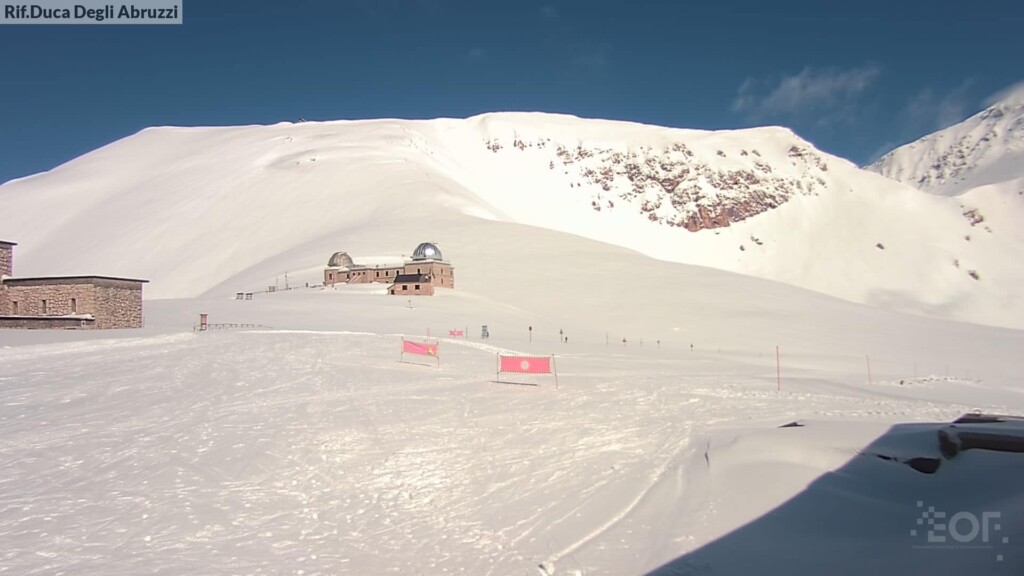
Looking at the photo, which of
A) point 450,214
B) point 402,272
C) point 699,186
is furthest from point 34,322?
point 699,186

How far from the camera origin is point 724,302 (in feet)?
195

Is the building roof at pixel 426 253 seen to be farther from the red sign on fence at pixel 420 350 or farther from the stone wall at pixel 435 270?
the red sign on fence at pixel 420 350

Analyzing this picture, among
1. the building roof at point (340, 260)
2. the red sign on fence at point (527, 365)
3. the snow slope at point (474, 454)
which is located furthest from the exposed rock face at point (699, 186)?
the red sign on fence at point (527, 365)

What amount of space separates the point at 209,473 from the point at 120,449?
92.8 inches

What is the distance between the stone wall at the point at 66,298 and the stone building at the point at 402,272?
3000cm

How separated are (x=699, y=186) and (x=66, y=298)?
575 feet

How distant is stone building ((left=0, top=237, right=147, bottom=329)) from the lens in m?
Result: 31.7

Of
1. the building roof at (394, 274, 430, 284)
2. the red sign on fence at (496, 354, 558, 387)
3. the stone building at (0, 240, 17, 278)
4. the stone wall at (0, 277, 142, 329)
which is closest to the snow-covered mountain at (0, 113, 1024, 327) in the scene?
the building roof at (394, 274, 430, 284)

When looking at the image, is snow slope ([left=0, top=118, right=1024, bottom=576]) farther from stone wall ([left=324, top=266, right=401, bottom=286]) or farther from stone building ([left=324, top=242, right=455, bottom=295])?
stone wall ([left=324, top=266, right=401, bottom=286])

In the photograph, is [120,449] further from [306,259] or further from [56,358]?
[306,259]

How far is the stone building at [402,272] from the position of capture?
6206cm

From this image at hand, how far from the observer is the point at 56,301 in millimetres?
32250

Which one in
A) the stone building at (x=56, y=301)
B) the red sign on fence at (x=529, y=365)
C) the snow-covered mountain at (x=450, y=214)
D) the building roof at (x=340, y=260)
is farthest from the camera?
the snow-covered mountain at (x=450, y=214)

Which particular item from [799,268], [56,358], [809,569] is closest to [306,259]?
[56,358]
